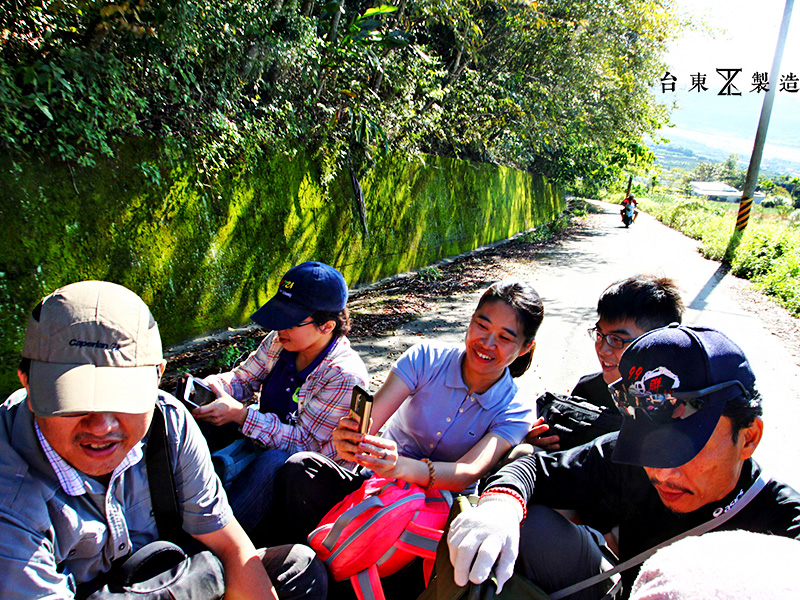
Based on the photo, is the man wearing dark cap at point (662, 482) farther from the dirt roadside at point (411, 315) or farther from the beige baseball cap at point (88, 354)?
the dirt roadside at point (411, 315)

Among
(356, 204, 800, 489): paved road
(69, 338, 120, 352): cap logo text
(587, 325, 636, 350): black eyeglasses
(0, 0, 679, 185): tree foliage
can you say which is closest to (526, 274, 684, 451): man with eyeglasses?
(587, 325, 636, 350): black eyeglasses

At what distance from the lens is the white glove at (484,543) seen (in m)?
1.58

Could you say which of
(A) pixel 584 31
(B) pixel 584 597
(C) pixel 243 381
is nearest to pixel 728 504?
(B) pixel 584 597

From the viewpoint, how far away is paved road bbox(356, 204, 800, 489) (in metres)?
5.36

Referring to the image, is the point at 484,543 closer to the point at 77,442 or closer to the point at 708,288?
the point at 77,442

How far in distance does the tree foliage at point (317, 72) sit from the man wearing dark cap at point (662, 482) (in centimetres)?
433

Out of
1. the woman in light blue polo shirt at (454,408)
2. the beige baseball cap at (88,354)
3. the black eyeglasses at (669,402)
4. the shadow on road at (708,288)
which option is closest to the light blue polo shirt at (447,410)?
the woman in light blue polo shirt at (454,408)

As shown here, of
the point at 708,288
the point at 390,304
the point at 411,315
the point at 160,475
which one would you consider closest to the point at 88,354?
the point at 160,475

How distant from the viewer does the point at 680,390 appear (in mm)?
1515

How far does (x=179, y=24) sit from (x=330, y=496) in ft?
15.6

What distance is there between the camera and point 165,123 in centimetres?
550

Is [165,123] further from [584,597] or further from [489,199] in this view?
[489,199]

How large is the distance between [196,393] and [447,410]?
1.17 meters

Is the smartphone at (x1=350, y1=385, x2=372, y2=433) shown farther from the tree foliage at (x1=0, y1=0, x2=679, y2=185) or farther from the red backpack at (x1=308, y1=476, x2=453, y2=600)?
the tree foliage at (x1=0, y1=0, x2=679, y2=185)
